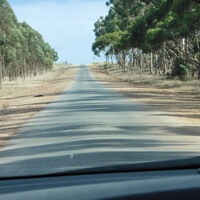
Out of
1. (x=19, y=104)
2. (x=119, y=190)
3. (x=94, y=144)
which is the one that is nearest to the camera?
(x=119, y=190)

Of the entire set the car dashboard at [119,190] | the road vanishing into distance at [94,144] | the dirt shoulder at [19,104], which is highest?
the car dashboard at [119,190]

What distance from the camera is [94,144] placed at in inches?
354

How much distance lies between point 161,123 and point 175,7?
55.7 feet

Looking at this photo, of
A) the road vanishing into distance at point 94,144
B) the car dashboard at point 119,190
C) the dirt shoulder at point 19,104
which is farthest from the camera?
the dirt shoulder at point 19,104

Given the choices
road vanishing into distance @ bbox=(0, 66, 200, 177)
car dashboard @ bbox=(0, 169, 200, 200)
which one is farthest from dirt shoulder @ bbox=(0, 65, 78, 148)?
car dashboard @ bbox=(0, 169, 200, 200)

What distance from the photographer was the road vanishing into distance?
6.96 metres

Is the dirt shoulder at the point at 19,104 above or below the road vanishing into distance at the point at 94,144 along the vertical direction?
below

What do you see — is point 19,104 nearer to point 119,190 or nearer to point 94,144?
point 94,144

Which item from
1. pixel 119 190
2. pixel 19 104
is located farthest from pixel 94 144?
pixel 19 104

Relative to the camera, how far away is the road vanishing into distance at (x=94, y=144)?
6956mm

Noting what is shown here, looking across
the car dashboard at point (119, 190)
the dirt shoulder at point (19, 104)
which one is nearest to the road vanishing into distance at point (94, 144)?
the dirt shoulder at point (19, 104)

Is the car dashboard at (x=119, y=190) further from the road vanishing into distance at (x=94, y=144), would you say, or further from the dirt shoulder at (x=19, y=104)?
the dirt shoulder at (x=19, y=104)

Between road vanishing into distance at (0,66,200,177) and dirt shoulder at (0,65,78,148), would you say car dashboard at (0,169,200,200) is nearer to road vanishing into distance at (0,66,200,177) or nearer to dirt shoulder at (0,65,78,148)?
road vanishing into distance at (0,66,200,177)

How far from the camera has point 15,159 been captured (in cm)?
772
